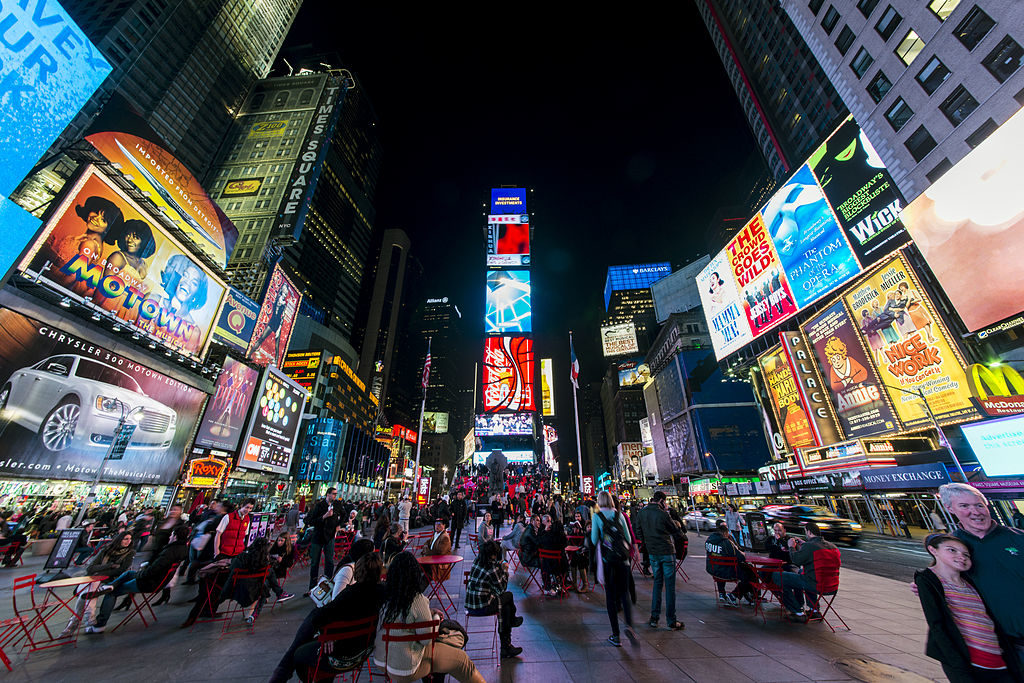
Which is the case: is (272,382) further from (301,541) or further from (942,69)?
(942,69)

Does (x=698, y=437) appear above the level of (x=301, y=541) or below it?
above

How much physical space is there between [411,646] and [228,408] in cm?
3399

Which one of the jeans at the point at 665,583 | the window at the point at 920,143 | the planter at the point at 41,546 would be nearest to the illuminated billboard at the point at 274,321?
the planter at the point at 41,546

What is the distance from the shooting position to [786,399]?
1371 inches

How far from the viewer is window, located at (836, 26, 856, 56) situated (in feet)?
91.2

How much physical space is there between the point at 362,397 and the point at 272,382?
58.8m

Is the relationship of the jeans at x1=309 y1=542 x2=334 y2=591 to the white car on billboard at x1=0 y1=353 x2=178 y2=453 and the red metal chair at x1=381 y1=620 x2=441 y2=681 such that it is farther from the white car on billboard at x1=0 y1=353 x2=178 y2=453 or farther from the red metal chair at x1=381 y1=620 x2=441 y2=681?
the white car on billboard at x1=0 y1=353 x2=178 y2=453

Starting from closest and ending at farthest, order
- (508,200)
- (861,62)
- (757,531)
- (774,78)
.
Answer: (757,531) → (861,62) → (508,200) → (774,78)

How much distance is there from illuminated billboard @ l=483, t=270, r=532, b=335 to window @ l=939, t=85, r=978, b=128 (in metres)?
29.7

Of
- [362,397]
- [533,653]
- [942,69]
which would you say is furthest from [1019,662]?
[362,397]

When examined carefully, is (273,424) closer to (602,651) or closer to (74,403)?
(74,403)

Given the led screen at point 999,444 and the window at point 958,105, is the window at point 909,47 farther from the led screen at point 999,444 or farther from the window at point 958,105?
the led screen at point 999,444

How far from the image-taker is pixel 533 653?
4762mm

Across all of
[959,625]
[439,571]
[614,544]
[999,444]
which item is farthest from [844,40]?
[439,571]
